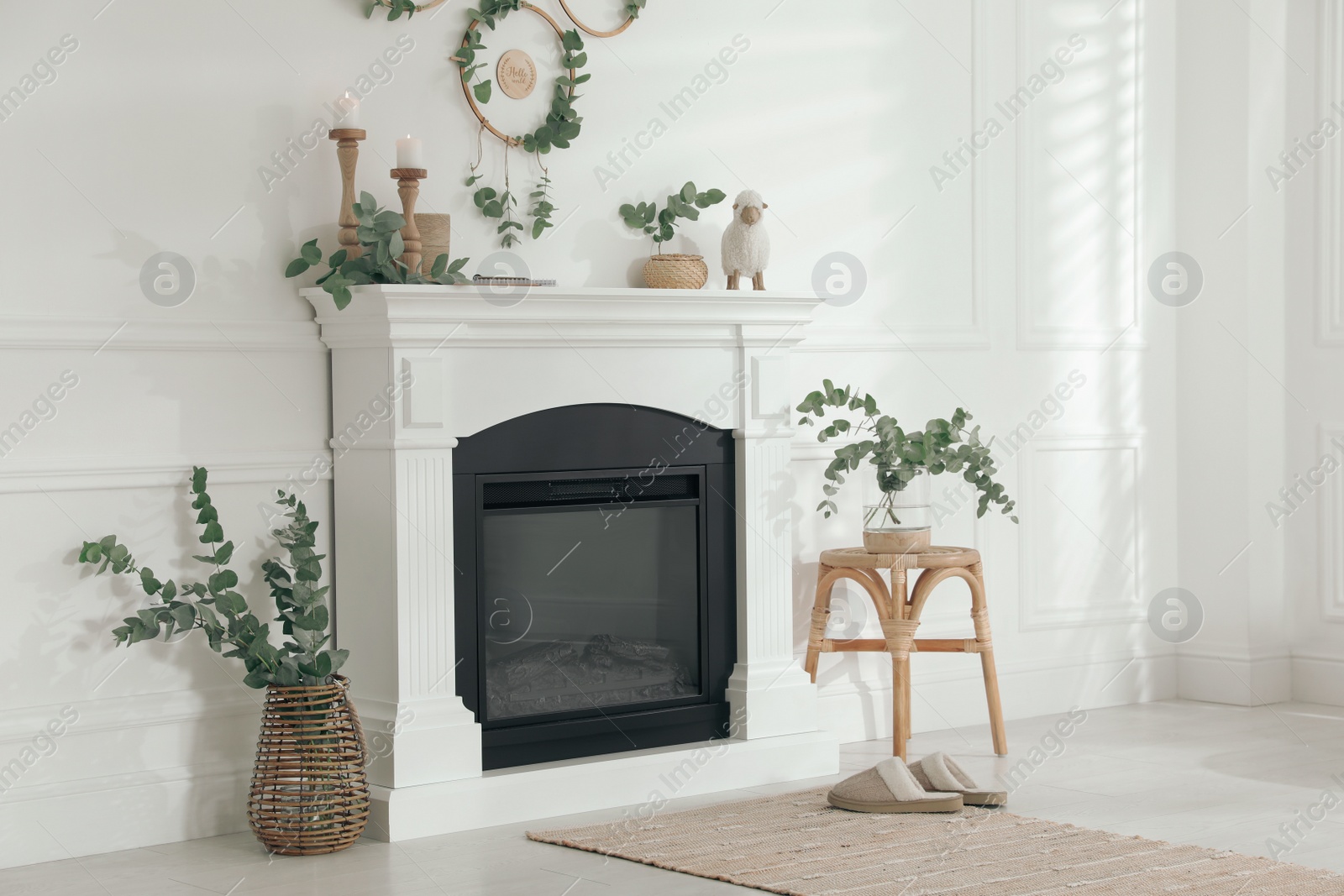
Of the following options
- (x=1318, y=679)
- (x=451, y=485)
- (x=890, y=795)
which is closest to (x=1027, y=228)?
(x=1318, y=679)

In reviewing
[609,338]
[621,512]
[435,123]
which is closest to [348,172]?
[435,123]

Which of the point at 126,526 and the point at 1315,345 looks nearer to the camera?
the point at 126,526

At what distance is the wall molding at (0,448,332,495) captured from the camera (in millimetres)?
3266

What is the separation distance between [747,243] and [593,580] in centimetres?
103

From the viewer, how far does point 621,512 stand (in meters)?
3.88

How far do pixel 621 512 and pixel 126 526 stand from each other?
1.23 meters

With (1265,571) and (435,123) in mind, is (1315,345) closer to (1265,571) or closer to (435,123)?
(1265,571)

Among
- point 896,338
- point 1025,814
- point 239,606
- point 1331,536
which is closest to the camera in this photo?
point 239,606

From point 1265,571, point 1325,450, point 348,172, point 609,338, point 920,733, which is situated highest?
point 348,172

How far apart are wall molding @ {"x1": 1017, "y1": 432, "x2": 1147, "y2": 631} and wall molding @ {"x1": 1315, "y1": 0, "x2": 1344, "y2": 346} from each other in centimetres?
75

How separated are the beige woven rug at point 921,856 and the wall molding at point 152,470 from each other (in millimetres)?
1061

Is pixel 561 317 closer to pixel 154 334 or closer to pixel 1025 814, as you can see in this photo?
pixel 154 334

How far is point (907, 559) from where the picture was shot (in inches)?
160

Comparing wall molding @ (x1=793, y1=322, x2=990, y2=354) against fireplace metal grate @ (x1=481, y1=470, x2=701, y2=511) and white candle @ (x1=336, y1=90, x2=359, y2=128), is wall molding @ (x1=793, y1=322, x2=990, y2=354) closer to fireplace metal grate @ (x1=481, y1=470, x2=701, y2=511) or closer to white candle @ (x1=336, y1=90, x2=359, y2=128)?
fireplace metal grate @ (x1=481, y1=470, x2=701, y2=511)
